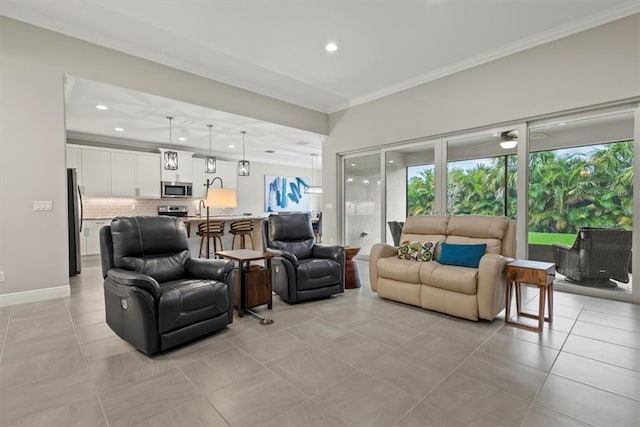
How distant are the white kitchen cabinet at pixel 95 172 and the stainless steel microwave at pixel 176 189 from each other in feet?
3.74

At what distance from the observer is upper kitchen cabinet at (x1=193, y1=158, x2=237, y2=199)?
27.3 feet

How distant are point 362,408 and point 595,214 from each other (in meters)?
3.87

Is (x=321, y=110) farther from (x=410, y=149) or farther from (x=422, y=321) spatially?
(x=422, y=321)

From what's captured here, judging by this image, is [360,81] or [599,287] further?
[360,81]

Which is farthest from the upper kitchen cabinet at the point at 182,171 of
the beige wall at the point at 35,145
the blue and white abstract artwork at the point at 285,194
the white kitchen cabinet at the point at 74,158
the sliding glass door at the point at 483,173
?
the sliding glass door at the point at 483,173

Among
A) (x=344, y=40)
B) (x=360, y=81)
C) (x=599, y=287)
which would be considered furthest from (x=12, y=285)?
(x=599, y=287)

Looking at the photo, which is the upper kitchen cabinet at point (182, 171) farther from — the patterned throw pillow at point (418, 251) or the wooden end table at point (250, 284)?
the patterned throw pillow at point (418, 251)

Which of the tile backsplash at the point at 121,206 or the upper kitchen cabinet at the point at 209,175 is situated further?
the upper kitchen cabinet at the point at 209,175

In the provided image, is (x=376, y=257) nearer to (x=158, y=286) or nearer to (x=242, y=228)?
(x=158, y=286)

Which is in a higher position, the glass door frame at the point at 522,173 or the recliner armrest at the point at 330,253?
the glass door frame at the point at 522,173

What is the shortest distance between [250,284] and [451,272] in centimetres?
201

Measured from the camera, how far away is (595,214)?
3744mm

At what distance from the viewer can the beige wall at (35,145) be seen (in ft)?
10.8

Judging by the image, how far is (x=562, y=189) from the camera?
3965mm
